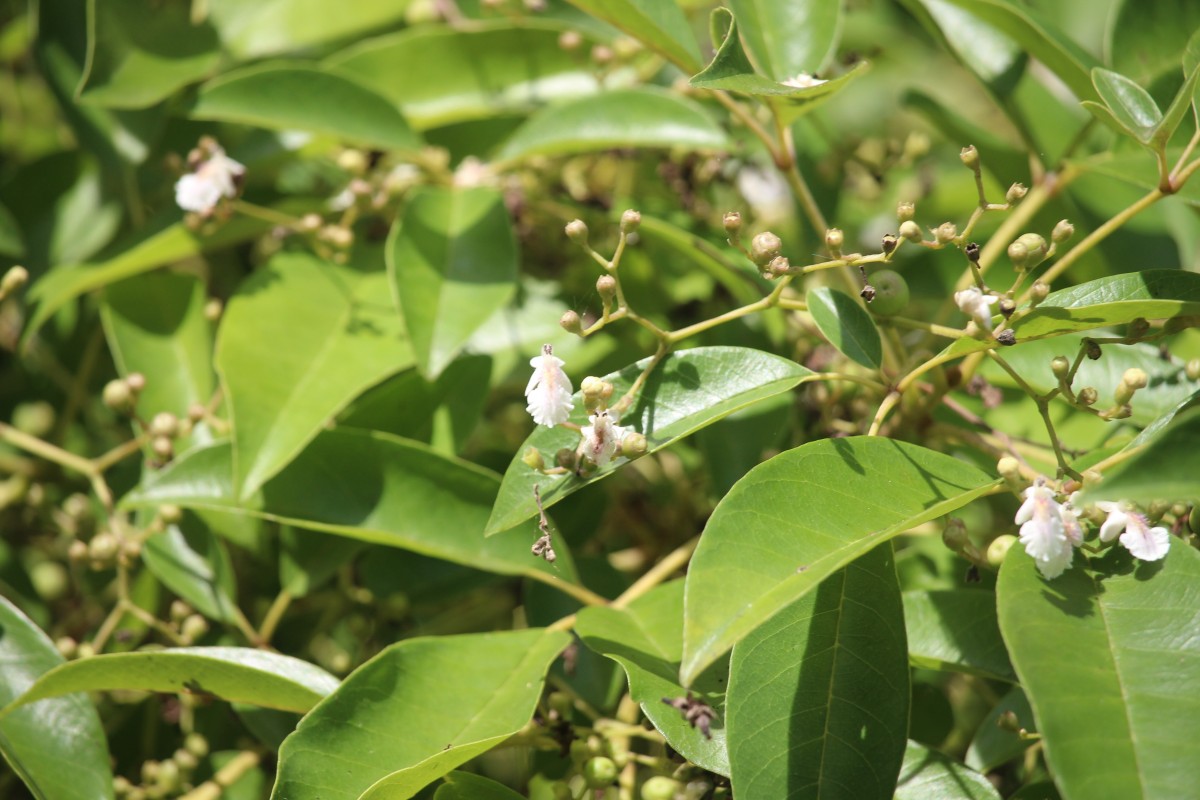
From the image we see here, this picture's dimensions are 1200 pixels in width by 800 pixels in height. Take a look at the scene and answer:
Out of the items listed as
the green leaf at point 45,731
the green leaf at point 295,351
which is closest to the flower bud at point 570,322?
the green leaf at point 295,351

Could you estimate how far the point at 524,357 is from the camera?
170cm

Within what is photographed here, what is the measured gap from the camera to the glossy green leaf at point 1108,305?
1.02 metres

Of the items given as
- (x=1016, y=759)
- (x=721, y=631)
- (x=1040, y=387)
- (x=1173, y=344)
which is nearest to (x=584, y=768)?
(x=721, y=631)

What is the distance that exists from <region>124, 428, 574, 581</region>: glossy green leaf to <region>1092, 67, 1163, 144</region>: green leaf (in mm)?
812

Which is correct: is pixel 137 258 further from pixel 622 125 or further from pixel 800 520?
pixel 800 520

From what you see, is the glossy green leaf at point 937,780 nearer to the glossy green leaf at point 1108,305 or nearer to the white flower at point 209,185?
the glossy green leaf at point 1108,305

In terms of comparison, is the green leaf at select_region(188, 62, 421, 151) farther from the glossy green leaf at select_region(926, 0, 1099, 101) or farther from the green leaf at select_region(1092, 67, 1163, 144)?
the green leaf at select_region(1092, 67, 1163, 144)

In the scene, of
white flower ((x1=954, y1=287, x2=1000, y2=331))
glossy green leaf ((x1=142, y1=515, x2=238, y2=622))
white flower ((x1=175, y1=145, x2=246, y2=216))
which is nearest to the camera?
white flower ((x1=954, y1=287, x2=1000, y2=331))

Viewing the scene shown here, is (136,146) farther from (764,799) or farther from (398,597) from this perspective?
(764,799)

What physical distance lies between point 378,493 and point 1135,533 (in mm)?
864

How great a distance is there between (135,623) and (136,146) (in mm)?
780

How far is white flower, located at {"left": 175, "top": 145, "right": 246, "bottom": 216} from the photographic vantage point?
5.16 ft

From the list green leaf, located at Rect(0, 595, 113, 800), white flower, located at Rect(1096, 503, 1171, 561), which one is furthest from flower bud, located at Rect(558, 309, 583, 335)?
green leaf, located at Rect(0, 595, 113, 800)

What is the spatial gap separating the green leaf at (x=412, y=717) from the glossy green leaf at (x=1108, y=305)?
23.1 inches
